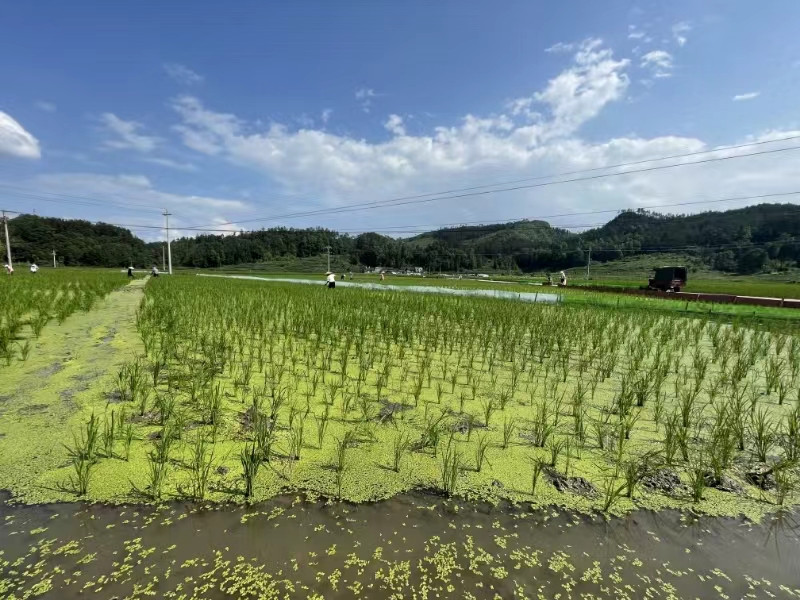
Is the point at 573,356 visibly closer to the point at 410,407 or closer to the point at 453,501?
the point at 410,407

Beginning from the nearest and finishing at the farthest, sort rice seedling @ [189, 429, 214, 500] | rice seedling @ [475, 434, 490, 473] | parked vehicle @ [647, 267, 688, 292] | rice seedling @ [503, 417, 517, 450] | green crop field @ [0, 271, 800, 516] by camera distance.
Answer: rice seedling @ [189, 429, 214, 500] → green crop field @ [0, 271, 800, 516] → rice seedling @ [475, 434, 490, 473] → rice seedling @ [503, 417, 517, 450] → parked vehicle @ [647, 267, 688, 292]

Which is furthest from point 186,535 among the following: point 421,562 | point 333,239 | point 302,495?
point 333,239

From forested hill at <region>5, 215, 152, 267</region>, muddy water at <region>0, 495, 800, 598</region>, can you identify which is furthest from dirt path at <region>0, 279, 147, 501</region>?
forested hill at <region>5, 215, 152, 267</region>

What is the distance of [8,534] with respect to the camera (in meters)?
1.81

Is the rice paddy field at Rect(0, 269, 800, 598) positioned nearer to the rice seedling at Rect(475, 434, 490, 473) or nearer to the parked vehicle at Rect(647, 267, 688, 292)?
the rice seedling at Rect(475, 434, 490, 473)

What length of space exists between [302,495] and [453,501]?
0.89m

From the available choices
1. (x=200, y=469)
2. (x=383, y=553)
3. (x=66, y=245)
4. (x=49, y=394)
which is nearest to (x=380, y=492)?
(x=383, y=553)

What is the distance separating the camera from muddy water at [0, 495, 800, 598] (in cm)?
158

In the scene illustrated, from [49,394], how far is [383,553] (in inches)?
148

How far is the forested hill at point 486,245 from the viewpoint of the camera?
75.1 meters

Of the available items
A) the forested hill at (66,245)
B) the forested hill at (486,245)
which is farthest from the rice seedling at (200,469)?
the forested hill at (66,245)

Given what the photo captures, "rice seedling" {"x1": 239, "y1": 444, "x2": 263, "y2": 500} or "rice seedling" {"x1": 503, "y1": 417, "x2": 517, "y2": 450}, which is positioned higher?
"rice seedling" {"x1": 239, "y1": 444, "x2": 263, "y2": 500}

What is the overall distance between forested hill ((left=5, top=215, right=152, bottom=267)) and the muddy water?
98.1 metres

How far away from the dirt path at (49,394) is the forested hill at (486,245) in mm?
87072
